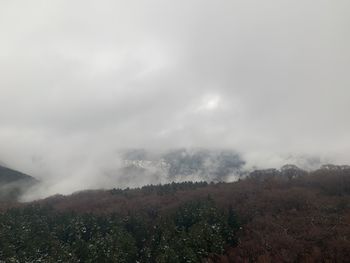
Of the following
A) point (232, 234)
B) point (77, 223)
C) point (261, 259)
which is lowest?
point (261, 259)

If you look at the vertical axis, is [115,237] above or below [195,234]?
above

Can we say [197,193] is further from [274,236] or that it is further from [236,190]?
[274,236]

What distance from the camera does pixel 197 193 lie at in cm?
19600

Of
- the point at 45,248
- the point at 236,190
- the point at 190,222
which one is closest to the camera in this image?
the point at 45,248

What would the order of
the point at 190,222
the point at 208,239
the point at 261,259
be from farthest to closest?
the point at 190,222, the point at 208,239, the point at 261,259

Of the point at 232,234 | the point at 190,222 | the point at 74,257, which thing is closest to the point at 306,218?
the point at 232,234

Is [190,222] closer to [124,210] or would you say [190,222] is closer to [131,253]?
[131,253]

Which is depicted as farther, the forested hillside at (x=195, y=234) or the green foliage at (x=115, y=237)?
the green foliage at (x=115, y=237)

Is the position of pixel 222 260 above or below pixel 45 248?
below

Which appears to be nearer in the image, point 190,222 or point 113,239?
point 113,239

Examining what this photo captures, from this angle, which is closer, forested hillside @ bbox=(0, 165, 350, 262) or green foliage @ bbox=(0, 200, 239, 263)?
forested hillside @ bbox=(0, 165, 350, 262)

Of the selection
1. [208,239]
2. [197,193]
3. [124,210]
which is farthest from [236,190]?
[208,239]

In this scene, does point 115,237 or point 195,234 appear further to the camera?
point 115,237

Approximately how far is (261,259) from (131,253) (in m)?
36.9
